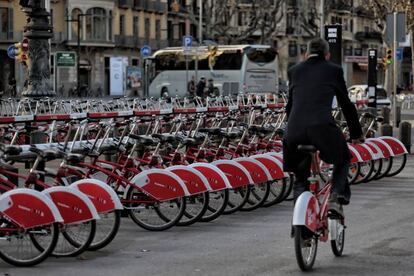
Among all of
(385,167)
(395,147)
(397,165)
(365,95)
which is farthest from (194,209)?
(365,95)

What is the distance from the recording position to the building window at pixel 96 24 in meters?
73.4

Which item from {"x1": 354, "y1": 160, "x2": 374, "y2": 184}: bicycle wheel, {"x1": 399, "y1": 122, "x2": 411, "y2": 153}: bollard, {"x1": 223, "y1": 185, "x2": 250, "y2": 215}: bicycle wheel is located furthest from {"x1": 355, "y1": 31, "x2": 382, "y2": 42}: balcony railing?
{"x1": 223, "y1": 185, "x2": 250, "y2": 215}: bicycle wheel

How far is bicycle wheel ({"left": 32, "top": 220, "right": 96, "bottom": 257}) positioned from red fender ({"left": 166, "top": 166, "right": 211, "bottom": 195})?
1.76 metres

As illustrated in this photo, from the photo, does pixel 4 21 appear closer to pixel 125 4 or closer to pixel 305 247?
pixel 125 4

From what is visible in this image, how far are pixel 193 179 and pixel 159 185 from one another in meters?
0.48

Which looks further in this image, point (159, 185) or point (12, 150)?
point (159, 185)

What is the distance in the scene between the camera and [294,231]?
24.8 ft

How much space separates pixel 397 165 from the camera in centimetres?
1593

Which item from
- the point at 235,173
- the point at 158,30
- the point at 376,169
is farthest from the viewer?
the point at 158,30

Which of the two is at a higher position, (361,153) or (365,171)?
(361,153)

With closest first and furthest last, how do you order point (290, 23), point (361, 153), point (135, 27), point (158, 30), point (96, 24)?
point (361, 153) → point (96, 24) → point (135, 27) → point (158, 30) → point (290, 23)

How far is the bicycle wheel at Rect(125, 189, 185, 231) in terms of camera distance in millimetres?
9992

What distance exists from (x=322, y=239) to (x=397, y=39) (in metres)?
15.7

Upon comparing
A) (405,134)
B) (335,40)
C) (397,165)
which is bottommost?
(397,165)
